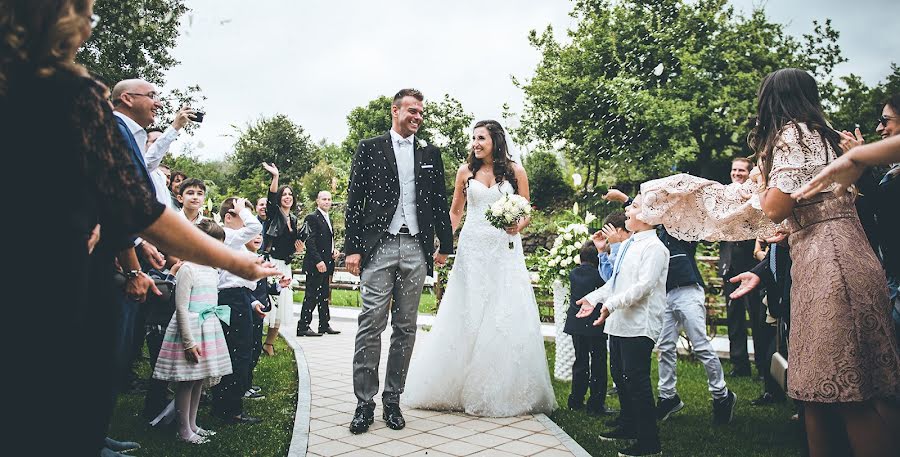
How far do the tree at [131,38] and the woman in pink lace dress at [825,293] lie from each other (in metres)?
12.0

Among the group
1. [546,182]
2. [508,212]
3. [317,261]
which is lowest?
[317,261]

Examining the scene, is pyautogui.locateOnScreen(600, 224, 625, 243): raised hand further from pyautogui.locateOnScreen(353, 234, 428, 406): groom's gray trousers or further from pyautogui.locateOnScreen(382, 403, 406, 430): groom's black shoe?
pyautogui.locateOnScreen(382, 403, 406, 430): groom's black shoe

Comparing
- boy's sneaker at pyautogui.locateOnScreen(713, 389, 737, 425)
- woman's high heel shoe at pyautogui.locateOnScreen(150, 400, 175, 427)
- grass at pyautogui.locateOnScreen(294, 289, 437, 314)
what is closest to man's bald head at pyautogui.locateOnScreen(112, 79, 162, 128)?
woman's high heel shoe at pyautogui.locateOnScreen(150, 400, 175, 427)

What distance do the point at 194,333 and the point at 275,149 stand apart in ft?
138

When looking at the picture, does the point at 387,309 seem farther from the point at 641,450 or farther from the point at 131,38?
the point at 131,38

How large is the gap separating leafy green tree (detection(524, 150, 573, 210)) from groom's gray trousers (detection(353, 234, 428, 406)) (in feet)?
89.3

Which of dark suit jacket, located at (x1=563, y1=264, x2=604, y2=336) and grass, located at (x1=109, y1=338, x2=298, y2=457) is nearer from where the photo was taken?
grass, located at (x1=109, y1=338, x2=298, y2=457)

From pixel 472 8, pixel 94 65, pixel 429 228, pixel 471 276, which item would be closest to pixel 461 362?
pixel 471 276

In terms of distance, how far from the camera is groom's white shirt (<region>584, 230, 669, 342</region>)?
411cm

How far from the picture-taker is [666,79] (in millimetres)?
26734

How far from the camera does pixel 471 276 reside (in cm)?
531

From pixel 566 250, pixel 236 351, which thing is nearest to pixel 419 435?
pixel 236 351

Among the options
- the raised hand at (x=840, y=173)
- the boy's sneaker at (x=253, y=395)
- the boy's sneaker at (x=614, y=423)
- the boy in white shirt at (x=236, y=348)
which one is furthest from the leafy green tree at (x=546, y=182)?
the raised hand at (x=840, y=173)

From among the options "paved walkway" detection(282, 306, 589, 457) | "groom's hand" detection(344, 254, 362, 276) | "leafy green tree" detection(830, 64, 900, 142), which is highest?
"leafy green tree" detection(830, 64, 900, 142)
